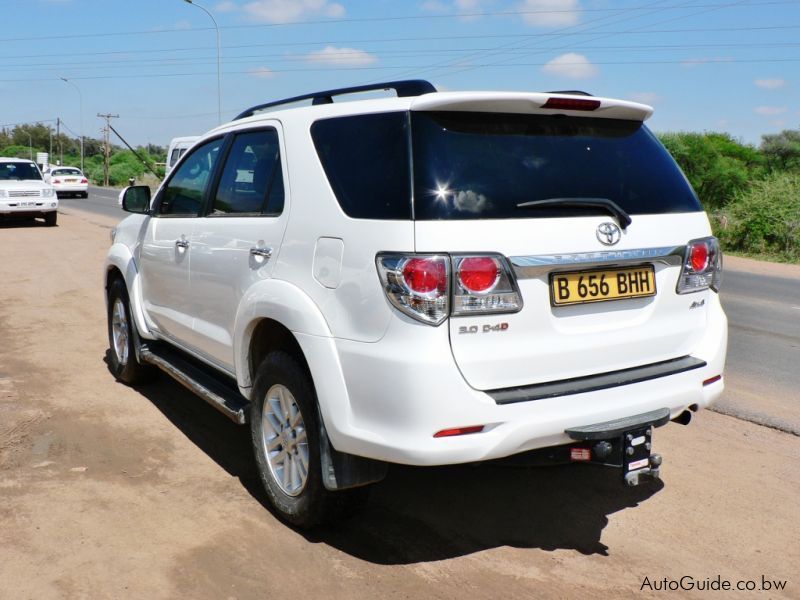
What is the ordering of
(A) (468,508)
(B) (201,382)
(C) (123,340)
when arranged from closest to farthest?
1. (A) (468,508)
2. (B) (201,382)
3. (C) (123,340)

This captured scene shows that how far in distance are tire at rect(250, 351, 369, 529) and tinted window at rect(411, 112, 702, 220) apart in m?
1.00

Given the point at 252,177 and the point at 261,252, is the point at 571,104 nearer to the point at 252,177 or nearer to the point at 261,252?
the point at 261,252

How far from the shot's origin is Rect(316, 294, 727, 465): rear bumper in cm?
292

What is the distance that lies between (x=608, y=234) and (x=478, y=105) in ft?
2.44

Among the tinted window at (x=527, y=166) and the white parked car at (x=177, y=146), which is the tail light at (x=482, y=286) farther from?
the white parked car at (x=177, y=146)

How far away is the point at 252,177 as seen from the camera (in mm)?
4117

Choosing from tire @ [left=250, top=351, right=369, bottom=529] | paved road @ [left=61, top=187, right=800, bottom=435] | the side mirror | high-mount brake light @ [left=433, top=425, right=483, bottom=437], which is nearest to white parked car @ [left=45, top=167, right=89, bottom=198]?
paved road @ [left=61, top=187, right=800, bottom=435]

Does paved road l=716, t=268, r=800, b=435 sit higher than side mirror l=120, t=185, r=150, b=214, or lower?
lower

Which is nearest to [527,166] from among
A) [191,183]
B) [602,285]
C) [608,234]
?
[608,234]

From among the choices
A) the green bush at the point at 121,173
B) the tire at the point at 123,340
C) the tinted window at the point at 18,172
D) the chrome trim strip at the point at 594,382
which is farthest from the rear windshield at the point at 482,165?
the green bush at the point at 121,173

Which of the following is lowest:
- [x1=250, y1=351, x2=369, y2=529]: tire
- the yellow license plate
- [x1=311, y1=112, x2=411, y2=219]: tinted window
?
[x1=250, y1=351, x2=369, y2=529]: tire

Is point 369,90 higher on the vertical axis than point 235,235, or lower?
higher

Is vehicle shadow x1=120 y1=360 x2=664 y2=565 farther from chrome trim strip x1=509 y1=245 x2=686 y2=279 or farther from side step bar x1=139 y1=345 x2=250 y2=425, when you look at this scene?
chrome trim strip x1=509 y1=245 x2=686 y2=279

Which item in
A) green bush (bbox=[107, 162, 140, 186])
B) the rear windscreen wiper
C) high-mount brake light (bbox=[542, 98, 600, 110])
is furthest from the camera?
green bush (bbox=[107, 162, 140, 186])
